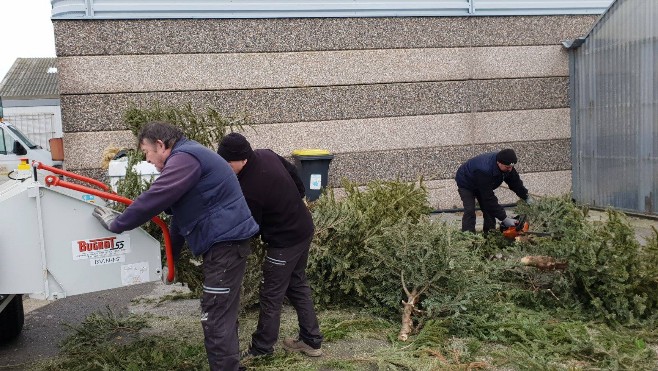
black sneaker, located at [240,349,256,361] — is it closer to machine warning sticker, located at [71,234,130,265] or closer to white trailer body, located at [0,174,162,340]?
white trailer body, located at [0,174,162,340]

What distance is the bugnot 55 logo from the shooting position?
4.41m

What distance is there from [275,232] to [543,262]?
115 inches

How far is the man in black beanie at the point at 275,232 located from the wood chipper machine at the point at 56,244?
76 centimetres

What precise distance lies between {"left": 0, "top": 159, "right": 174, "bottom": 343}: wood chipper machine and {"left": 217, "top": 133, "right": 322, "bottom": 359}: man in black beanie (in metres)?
0.76

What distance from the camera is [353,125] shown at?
11.5 m

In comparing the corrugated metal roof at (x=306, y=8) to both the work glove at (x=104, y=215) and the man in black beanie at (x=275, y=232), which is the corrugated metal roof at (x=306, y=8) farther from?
the work glove at (x=104, y=215)

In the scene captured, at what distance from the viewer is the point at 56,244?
436 centimetres

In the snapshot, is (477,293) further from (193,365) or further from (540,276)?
(193,365)

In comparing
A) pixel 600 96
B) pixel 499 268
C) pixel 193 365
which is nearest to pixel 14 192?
pixel 193 365

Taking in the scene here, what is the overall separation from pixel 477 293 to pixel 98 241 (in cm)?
318

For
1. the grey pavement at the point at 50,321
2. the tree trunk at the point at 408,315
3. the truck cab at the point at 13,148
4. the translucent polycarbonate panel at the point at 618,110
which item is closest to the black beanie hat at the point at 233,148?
the tree trunk at the point at 408,315

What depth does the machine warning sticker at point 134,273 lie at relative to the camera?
15.0 ft

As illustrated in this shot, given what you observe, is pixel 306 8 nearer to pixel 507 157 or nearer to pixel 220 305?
pixel 507 157

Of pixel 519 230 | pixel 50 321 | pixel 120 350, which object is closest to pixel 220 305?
pixel 120 350
